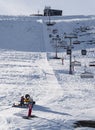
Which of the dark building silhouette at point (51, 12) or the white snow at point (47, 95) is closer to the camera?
the white snow at point (47, 95)

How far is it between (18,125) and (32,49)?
62149mm

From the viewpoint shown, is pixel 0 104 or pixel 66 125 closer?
pixel 66 125

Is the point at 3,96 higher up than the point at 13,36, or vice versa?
the point at 13,36

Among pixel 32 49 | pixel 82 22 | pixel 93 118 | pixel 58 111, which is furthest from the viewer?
pixel 82 22

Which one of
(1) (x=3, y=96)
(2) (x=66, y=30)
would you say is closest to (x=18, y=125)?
(1) (x=3, y=96)

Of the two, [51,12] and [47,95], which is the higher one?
[51,12]

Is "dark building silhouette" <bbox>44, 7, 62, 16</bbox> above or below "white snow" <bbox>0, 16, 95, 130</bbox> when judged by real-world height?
above

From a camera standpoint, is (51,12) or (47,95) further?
(51,12)

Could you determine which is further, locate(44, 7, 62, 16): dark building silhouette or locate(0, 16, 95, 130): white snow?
locate(44, 7, 62, 16): dark building silhouette

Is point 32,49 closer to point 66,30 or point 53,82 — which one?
point 66,30

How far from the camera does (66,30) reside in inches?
3703

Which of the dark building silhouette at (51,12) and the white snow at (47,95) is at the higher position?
the dark building silhouette at (51,12)

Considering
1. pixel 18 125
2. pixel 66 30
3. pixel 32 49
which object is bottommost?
pixel 18 125

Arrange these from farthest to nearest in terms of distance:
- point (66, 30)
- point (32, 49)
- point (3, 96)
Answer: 1. point (66, 30)
2. point (32, 49)
3. point (3, 96)
